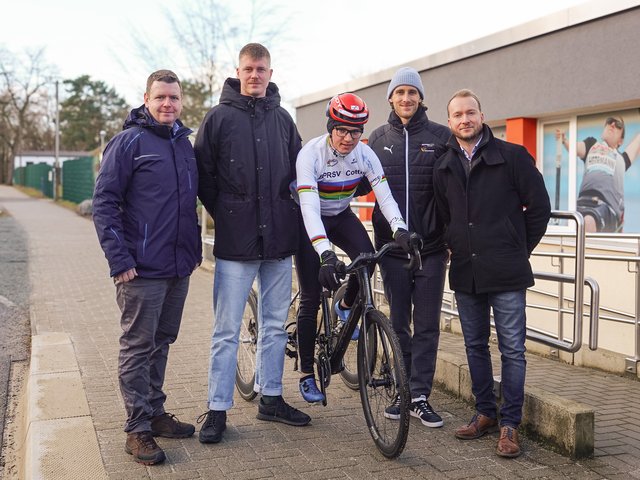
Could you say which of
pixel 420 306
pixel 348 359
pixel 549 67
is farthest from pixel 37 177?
pixel 420 306

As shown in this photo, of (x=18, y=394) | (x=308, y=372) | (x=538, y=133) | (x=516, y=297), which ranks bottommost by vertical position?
(x=18, y=394)

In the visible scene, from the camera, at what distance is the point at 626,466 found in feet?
13.3

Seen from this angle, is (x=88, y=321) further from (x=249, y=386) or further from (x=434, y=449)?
(x=434, y=449)

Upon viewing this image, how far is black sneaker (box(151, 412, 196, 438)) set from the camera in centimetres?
453

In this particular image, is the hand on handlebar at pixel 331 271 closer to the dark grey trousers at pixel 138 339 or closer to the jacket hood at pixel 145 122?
the dark grey trousers at pixel 138 339

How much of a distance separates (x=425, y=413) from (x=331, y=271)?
3.92 ft

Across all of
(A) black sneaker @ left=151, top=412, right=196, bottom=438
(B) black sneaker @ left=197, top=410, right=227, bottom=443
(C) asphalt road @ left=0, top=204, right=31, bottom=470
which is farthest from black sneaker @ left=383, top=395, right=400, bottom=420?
(C) asphalt road @ left=0, top=204, right=31, bottom=470

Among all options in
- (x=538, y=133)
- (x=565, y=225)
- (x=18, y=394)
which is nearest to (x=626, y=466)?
(x=18, y=394)

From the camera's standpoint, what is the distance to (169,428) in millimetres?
4539

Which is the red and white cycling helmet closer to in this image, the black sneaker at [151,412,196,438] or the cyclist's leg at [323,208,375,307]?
the cyclist's leg at [323,208,375,307]

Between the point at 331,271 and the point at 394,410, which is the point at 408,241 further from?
the point at 394,410

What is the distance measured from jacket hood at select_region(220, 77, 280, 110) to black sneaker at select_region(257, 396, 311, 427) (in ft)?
5.90

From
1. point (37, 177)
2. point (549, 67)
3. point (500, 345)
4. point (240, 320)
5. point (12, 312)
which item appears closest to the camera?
point (500, 345)

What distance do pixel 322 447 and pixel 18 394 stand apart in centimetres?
279
